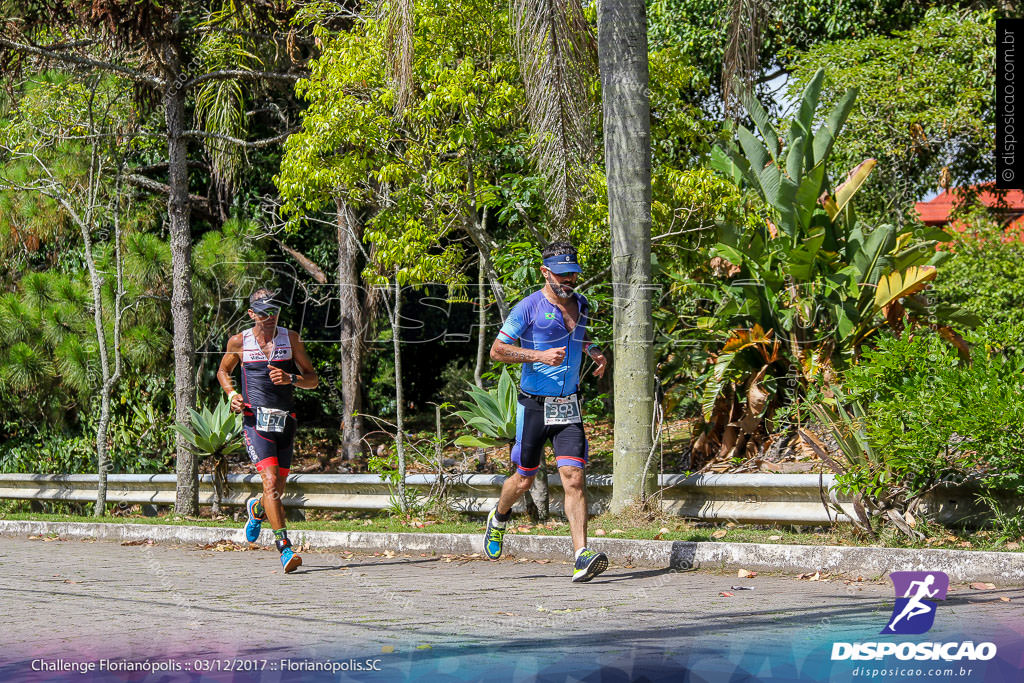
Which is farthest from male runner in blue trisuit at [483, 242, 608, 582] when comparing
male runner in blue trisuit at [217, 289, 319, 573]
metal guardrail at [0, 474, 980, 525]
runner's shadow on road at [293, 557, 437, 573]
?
male runner in blue trisuit at [217, 289, 319, 573]

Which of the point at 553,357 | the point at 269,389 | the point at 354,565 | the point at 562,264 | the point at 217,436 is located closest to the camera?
the point at 553,357

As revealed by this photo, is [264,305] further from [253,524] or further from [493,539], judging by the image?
[493,539]

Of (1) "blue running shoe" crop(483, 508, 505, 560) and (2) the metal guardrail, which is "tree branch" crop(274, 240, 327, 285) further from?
(1) "blue running shoe" crop(483, 508, 505, 560)

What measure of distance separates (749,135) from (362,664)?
808 cm

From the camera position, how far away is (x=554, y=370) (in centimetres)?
729

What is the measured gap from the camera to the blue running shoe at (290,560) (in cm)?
788

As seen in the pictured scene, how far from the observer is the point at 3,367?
1456 centimetres

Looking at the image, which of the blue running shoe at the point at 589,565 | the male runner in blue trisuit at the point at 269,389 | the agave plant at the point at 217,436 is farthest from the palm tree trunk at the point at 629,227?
the agave plant at the point at 217,436

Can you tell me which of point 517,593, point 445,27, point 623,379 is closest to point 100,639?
point 517,593

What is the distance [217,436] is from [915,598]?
7.99 m

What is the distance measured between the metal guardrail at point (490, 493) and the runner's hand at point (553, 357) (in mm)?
1979

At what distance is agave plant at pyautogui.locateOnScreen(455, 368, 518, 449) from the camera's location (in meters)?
9.62

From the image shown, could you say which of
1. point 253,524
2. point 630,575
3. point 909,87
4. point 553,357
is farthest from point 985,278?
point 253,524

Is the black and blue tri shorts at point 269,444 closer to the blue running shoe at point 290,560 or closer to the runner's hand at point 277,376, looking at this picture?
the runner's hand at point 277,376
